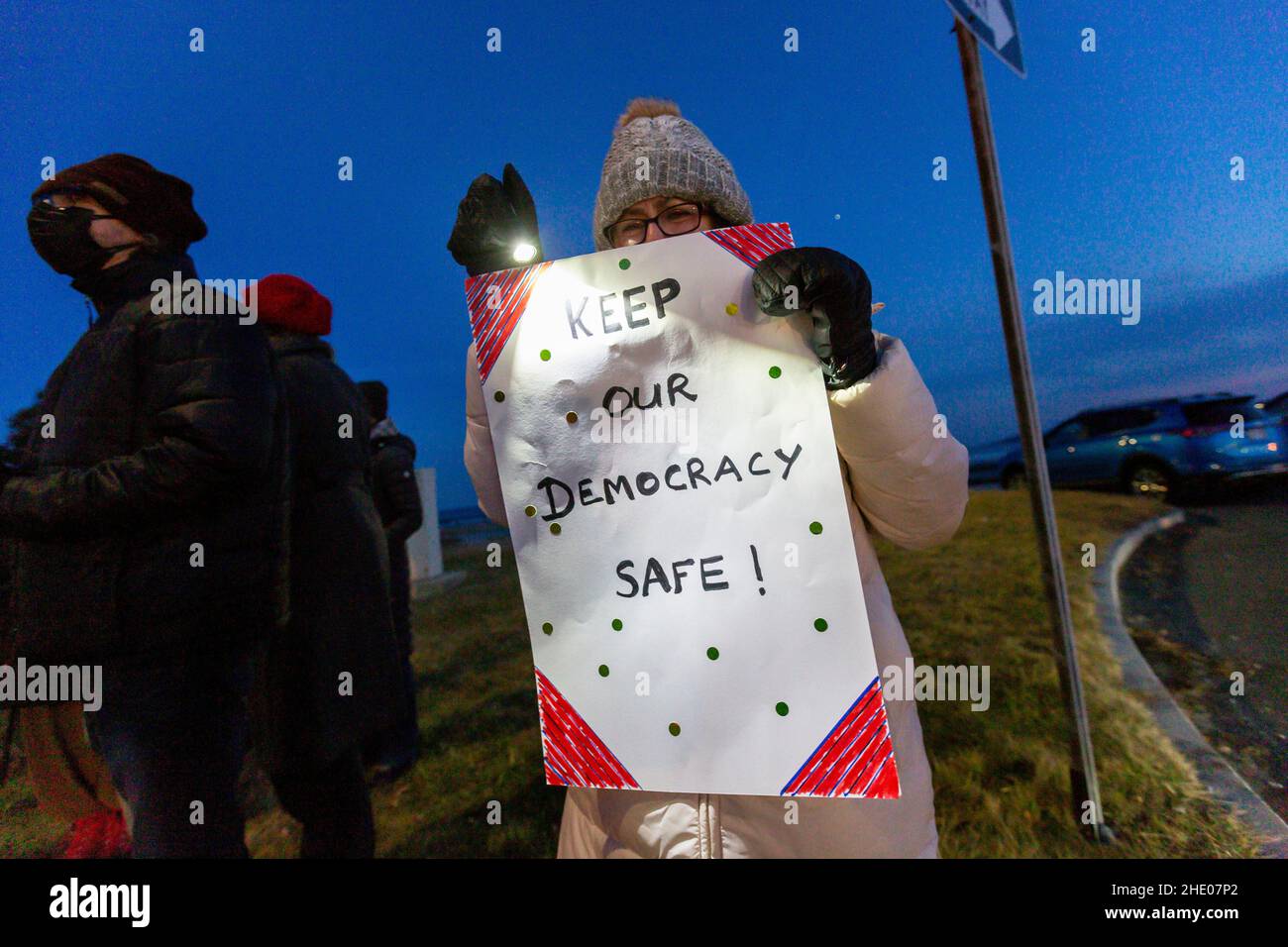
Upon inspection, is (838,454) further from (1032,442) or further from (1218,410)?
(1218,410)

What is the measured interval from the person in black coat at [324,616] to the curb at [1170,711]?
3.05 metres

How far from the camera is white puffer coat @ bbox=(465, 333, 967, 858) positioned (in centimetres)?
105

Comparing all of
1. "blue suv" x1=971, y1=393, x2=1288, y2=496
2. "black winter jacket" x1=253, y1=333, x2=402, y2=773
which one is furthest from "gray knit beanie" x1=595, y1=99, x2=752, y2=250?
"blue suv" x1=971, y1=393, x2=1288, y2=496

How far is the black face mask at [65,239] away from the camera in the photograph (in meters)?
1.73

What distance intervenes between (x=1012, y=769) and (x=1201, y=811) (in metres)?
0.60

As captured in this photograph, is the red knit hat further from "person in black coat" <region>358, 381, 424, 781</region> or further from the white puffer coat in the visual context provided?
the white puffer coat

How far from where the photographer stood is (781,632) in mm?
1077

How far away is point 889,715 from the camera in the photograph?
117 centimetres

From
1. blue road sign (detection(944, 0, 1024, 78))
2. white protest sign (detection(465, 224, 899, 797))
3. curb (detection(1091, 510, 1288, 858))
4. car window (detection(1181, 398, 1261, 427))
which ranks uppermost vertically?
blue road sign (detection(944, 0, 1024, 78))

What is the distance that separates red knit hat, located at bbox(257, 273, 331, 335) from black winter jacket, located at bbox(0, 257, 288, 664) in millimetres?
397

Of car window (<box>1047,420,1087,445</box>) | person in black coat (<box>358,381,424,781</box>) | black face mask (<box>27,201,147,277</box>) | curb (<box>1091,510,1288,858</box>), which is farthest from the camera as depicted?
person in black coat (<box>358,381,424,781</box>)

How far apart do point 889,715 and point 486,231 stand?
4.18ft

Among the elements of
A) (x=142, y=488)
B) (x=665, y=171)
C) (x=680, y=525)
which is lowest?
(x=680, y=525)

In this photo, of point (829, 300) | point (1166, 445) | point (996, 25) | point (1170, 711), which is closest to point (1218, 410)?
point (1166, 445)
